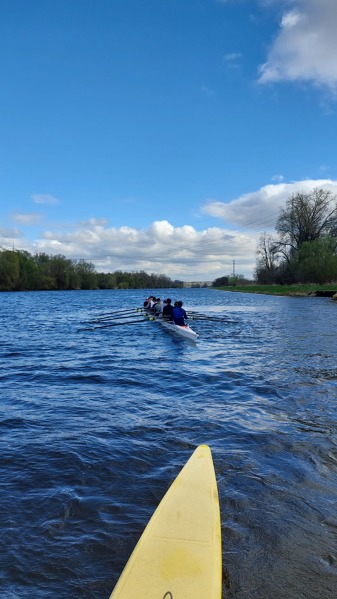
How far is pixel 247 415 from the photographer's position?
712 centimetres

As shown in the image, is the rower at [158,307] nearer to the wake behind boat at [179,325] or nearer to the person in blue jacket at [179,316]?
the wake behind boat at [179,325]

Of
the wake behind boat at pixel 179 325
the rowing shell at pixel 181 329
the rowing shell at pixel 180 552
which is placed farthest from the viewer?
the wake behind boat at pixel 179 325

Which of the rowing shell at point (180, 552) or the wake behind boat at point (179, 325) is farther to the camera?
the wake behind boat at point (179, 325)

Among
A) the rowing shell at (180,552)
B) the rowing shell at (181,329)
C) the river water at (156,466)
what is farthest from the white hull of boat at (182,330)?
the rowing shell at (180,552)

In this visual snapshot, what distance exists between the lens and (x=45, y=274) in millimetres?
111375

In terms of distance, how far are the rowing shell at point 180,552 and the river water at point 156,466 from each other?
0.27 meters

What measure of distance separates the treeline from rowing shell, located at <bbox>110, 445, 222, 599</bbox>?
328 feet

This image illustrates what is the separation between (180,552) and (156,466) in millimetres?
2056

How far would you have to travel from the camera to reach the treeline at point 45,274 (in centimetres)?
9788

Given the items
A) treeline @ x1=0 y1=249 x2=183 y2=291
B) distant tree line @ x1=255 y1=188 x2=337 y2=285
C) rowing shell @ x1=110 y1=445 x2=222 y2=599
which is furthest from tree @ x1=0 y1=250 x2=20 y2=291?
rowing shell @ x1=110 y1=445 x2=222 y2=599

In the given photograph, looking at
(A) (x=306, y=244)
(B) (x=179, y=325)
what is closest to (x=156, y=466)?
(B) (x=179, y=325)

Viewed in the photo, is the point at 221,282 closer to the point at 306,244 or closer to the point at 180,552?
the point at 306,244

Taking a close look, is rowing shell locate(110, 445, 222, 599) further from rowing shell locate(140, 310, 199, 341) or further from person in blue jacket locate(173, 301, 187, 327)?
person in blue jacket locate(173, 301, 187, 327)

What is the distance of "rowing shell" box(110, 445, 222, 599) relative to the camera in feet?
8.96
